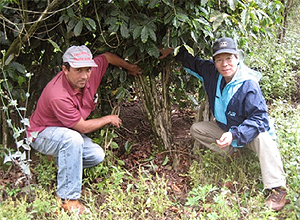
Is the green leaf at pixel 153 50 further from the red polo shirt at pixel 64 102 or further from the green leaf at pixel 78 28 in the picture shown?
the green leaf at pixel 78 28

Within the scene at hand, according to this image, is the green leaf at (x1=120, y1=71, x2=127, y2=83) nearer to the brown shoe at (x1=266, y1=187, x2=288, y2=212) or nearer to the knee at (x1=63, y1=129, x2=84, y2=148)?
the knee at (x1=63, y1=129, x2=84, y2=148)

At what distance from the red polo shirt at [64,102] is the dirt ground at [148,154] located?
0.55 meters

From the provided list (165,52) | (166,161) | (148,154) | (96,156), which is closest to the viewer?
(96,156)

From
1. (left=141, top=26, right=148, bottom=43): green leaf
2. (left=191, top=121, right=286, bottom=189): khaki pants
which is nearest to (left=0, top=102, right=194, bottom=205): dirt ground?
(left=191, top=121, right=286, bottom=189): khaki pants

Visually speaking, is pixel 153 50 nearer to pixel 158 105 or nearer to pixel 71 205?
pixel 158 105

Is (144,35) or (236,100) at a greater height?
(144,35)

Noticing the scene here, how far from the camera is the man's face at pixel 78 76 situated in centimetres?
291

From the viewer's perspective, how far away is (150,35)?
9.47ft

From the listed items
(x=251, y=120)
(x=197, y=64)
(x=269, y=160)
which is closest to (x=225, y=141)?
(x=251, y=120)

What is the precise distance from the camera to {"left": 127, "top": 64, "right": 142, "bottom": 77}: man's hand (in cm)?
335

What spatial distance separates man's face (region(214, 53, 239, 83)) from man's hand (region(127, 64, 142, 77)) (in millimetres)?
721

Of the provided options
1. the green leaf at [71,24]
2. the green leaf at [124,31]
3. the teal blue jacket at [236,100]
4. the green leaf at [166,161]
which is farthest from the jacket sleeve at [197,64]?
the green leaf at [71,24]

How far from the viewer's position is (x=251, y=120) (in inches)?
114

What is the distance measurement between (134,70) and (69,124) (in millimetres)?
799
